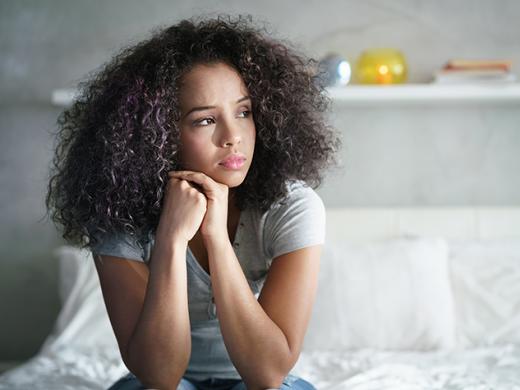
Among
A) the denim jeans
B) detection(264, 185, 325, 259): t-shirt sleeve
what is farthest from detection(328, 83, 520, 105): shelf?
the denim jeans

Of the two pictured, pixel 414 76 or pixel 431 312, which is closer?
pixel 431 312

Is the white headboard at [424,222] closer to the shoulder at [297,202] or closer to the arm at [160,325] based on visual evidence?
the shoulder at [297,202]

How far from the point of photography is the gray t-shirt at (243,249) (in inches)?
59.4

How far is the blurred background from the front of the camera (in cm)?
290

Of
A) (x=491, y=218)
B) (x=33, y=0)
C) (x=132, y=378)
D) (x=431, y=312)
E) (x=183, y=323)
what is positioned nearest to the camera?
(x=183, y=323)

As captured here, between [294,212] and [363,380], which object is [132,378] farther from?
[363,380]

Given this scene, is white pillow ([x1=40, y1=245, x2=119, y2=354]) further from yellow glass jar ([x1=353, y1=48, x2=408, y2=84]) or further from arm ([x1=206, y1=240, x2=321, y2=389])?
yellow glass jar ([x1=353, y1=48, x2=408, y2=84])

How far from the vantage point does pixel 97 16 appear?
302 centimetres

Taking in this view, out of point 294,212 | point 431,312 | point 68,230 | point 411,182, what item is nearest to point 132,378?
point 68,230

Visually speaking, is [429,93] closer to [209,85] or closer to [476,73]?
[476,73]

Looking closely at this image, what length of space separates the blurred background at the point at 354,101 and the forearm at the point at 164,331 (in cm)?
155

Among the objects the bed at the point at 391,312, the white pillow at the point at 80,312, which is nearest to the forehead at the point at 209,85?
the bed at the point at 391,312

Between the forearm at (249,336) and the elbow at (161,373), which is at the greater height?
the forearm at (249,336)

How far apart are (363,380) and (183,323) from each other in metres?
0.67
